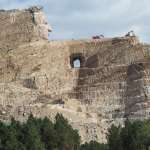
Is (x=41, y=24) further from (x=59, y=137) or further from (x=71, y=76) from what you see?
(x=59, y=137)

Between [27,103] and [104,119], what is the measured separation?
19.6 ft

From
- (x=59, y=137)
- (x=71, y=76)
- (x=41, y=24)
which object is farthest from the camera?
(x=41, y=24)

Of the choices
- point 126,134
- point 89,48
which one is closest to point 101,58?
point 89,48

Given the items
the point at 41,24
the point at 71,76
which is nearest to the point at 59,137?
the point at 71,76

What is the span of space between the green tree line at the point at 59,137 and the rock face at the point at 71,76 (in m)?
8.38

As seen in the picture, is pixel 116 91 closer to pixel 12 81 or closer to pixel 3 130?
pixel 12 81

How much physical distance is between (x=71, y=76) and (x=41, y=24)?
19.8 ft

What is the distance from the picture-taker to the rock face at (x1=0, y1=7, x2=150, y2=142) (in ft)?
354

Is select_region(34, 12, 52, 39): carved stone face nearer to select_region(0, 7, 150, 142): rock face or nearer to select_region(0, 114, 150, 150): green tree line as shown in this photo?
select_region(0, 7, 150, 142): rock face

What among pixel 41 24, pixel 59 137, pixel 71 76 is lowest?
pixel 59 137

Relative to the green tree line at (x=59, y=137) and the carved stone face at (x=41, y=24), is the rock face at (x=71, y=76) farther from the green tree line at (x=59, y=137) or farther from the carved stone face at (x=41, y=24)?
the green tree line at (x=59, y=137)

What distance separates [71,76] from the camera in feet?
381

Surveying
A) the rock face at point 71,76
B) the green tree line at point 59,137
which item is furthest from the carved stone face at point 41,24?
the green tree line at point 59,137

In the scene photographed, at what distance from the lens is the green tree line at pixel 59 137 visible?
299ft
